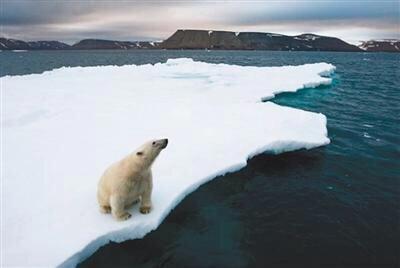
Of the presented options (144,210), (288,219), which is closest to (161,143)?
(144,210)

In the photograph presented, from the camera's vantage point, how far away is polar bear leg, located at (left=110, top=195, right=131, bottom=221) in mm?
5125

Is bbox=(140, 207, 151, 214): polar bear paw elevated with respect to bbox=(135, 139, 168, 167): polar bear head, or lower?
lower

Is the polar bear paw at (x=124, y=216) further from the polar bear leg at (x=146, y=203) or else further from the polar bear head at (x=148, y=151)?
the polar bear head at (x=148, y=151)

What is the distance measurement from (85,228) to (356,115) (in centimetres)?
1452

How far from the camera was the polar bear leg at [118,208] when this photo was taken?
5125mm

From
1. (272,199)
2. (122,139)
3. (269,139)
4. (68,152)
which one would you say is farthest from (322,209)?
(68,152)

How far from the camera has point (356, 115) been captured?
16.1 m

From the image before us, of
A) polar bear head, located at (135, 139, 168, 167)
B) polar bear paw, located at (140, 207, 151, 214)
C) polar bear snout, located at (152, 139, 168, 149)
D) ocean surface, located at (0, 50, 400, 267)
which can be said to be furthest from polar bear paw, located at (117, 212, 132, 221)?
polar bear snout, located at (152, 139, 168, 149)

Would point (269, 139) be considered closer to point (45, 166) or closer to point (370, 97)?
point (45, 166)

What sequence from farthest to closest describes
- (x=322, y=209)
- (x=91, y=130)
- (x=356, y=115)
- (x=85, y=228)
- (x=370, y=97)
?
(x=370, y=97) → (x=356, y=115) → (x=91, y=130) → (x=322, y=209) → (x=85, y=228)

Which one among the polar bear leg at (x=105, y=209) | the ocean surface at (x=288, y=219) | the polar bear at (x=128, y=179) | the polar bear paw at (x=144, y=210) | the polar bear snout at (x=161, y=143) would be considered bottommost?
the ocean surface at (x=288, y=219)

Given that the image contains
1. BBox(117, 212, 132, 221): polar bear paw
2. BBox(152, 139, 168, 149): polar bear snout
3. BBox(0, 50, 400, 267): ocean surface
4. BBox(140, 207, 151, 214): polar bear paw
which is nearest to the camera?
BBox(152, 139, 168, 149): polar bear snout

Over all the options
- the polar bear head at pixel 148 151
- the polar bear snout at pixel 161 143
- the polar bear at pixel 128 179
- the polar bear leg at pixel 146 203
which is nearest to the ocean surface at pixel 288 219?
the polar bear leg at pixel 146 203

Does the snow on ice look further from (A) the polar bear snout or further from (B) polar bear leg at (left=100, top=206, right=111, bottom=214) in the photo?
(A) the polar bear snout
